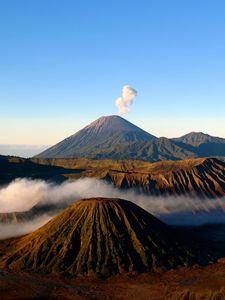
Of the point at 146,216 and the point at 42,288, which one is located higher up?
the point at 146,216

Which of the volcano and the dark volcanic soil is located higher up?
the volcano

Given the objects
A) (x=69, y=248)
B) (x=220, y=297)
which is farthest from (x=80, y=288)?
(x=220, y=297)

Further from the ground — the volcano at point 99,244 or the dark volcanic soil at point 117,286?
the volcano at point 99,244

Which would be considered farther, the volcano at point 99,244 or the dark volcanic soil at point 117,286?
the volcano at point 99,244

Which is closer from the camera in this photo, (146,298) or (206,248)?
(146,298)

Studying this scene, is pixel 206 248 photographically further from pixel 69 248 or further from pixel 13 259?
pixel 13 259

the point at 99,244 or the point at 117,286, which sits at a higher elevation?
the point at 99,244

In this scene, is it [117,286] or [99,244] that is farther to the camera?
[99,244]

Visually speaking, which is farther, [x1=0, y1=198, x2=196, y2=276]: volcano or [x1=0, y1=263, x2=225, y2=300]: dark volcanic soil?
[x1=0, y1=198, x2=196, y2=276]: volcano
